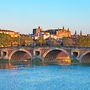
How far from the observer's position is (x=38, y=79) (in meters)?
40.6

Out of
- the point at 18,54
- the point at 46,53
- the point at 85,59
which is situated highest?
the point at 18,54

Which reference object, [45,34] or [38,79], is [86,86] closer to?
[38,79]

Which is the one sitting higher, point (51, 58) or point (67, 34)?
point (67, 34)

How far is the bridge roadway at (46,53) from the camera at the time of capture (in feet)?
204

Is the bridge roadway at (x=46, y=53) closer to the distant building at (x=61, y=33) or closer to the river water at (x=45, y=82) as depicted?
the river water at (x=45, y=82)

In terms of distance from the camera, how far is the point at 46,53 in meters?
66.7

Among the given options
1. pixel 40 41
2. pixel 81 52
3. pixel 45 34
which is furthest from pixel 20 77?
pixel 45 34

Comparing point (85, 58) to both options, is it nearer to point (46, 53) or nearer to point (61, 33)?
point (46, 53)

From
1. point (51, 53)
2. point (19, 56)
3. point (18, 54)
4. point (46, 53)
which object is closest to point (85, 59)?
point (46, 53)

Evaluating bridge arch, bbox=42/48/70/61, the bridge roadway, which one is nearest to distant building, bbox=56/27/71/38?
the bridge roadway

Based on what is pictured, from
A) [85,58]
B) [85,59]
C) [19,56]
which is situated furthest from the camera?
[19,56]

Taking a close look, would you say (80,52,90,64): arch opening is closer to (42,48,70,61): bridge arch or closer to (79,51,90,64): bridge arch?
→ (79,51,90,64): bridge arch

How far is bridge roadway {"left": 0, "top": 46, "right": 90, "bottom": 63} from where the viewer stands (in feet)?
204

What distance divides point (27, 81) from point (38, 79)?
6.88 feet
